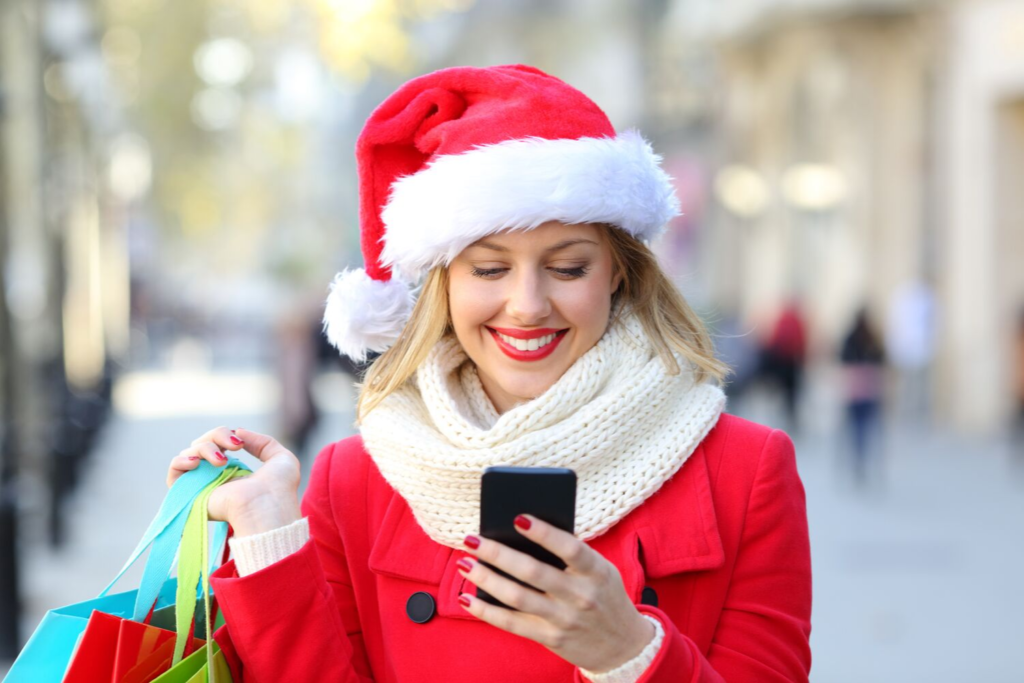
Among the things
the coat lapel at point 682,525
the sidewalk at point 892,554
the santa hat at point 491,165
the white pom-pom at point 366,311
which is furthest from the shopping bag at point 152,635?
the sidewalk at point 892,554

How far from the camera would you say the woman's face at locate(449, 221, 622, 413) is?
2346 mm

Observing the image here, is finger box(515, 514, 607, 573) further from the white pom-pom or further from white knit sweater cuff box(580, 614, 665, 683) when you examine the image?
the white pom-pom

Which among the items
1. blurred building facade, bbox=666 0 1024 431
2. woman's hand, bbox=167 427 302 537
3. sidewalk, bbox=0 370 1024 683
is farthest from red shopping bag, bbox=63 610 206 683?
blurred building facade, bbox=666 0 1024 431

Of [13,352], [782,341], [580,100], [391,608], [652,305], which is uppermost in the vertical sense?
[580,100]

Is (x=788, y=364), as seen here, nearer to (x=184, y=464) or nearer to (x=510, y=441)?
(x=510, y=441)

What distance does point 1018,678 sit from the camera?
5906mm

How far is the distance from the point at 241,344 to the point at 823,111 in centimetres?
3326

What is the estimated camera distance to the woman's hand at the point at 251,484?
7.23ft

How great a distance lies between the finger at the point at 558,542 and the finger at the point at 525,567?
0.02m

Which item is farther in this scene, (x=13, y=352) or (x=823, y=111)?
(x=823, y=111)

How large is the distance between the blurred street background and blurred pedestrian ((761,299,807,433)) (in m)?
0.04

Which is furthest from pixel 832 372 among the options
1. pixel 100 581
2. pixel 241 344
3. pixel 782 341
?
pixel 241 344

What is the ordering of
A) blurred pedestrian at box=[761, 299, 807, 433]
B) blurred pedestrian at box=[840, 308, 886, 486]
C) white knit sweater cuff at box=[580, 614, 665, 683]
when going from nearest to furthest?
1. white knit sweater cuff at box=[580, 614, 665, 683]
2. blurred pedestrian at box=[840, 308, 886, 486]
3. blurred pedestrian at box=[761, 299, 807, 433]

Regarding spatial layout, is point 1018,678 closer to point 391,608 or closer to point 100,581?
point 391,608
